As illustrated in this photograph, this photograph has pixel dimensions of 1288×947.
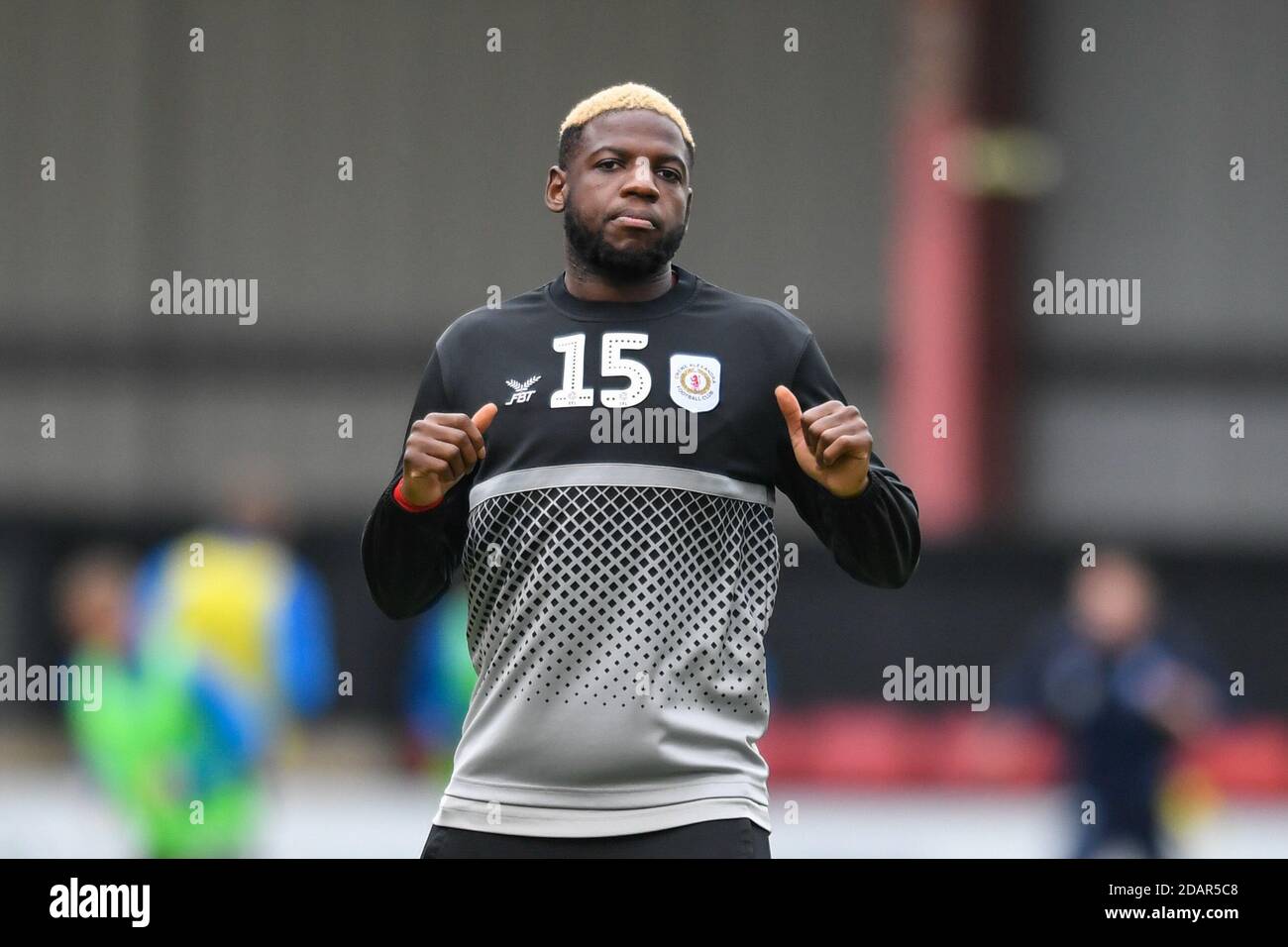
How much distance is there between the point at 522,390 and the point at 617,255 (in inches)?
10.8

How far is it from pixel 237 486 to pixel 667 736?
39.3ft

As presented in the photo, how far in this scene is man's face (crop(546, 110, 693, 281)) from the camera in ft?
10.2

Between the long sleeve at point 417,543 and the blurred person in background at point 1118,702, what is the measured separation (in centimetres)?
500

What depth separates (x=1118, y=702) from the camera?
7.77 metres

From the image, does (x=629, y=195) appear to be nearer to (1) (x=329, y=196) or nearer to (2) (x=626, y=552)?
(2) (x=626, y=552)

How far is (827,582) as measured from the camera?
1253cm

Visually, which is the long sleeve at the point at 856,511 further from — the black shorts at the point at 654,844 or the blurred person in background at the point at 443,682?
the blurred person in background at the point at 443,682

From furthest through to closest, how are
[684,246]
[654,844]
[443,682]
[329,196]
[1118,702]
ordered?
[329,196]
[684,246]
[443,682]
[1118,702]
[654,844]

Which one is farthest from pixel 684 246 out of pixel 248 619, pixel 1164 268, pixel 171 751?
pixel 171 751

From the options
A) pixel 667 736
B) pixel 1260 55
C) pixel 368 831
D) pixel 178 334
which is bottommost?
pixel 368 831

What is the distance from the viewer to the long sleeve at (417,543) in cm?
312

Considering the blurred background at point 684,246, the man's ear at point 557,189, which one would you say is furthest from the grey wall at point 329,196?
the man's ear at point 557,189
